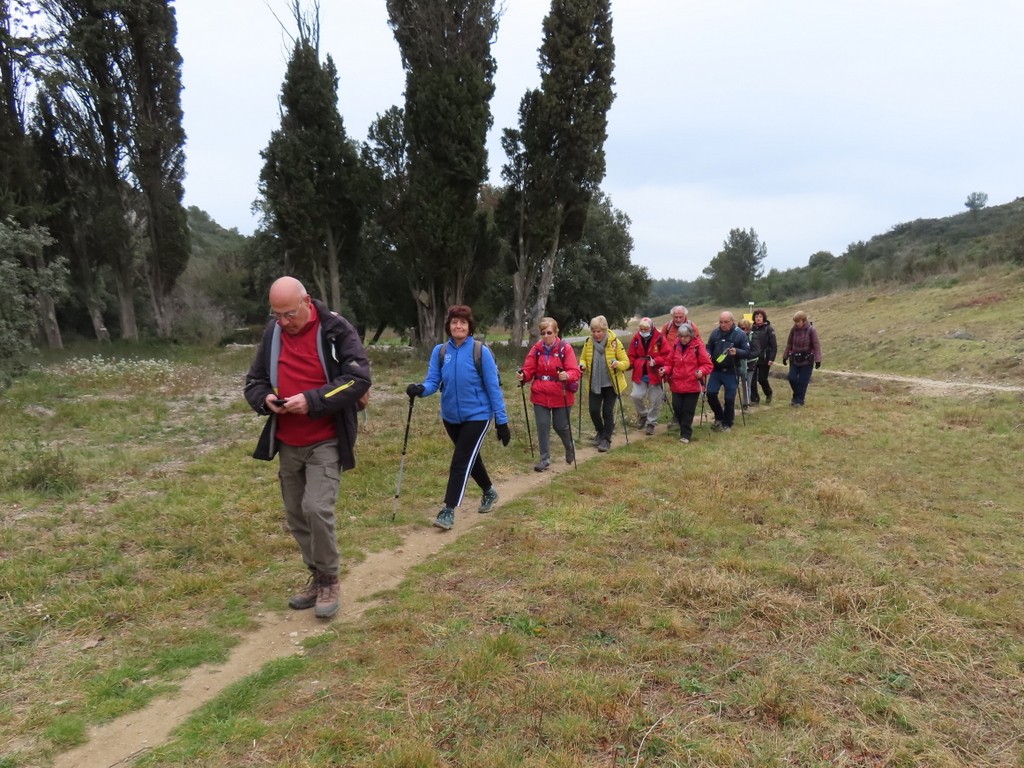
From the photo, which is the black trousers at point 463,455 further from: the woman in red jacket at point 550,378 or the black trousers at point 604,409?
the black trousers at point 604,409

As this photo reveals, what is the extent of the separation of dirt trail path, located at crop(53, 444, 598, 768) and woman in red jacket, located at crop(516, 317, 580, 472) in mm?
2067

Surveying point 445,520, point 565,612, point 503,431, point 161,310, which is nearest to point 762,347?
point 503,431

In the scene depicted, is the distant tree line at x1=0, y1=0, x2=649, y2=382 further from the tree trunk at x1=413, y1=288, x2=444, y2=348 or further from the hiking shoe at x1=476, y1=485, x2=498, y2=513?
the hiking shoe at x1=476, y1=485, x2=498, y2=513

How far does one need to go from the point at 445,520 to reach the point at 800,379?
995 centimetres

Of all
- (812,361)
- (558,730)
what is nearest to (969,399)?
(812,361)

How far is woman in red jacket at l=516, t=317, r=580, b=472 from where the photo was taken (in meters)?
7.47

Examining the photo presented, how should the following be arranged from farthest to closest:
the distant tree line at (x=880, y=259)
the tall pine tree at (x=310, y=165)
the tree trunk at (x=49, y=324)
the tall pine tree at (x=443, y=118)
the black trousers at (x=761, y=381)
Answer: the distant tree line at (x=880, y=259)
the tree trunk at (x=49, y=324)
the tall pine tree at (x=310, y=165)
the tall pine tree at (x=443, y=118)
the black trousers at (x=761, y=381)

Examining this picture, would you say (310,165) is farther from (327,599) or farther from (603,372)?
(327,599)

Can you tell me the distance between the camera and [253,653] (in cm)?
376

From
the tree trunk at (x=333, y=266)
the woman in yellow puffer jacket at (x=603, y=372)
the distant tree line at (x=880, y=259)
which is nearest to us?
the woman in yellow puffer jacket at (x=603, y=372)

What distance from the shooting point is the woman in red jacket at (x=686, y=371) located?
955cm

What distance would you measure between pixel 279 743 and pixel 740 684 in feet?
7.94

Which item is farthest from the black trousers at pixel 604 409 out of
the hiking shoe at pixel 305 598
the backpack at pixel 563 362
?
the hiking shoe at pixel 305 598

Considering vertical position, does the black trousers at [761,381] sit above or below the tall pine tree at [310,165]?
below
